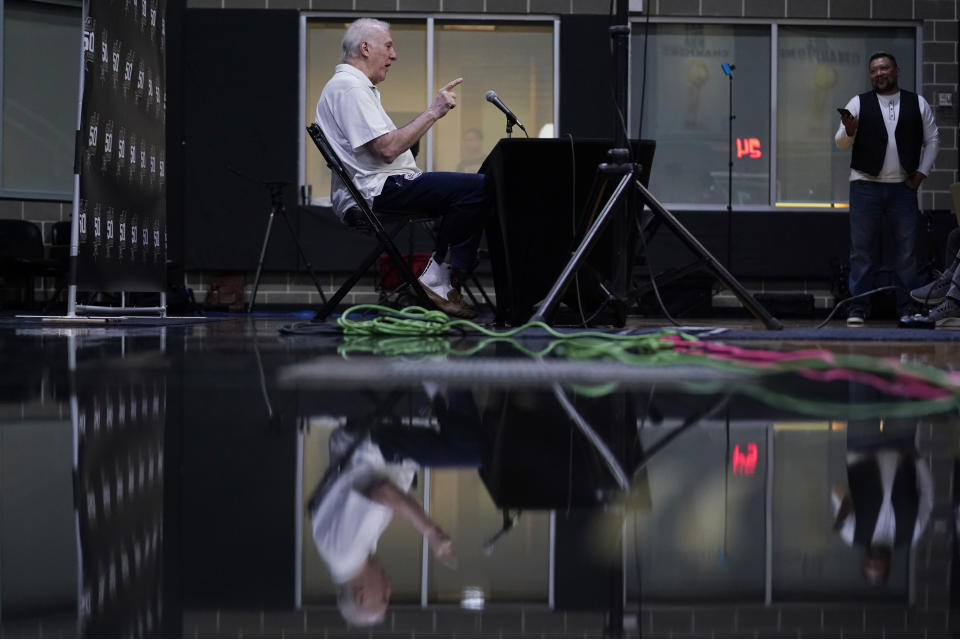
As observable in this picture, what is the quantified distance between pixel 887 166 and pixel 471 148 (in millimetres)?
3032

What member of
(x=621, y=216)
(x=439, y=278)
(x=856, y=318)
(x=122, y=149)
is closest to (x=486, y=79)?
(x=122, y=149)

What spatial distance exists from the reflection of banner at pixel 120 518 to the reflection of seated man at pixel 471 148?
20.4 feet

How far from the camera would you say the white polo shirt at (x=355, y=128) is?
3510 millimetres

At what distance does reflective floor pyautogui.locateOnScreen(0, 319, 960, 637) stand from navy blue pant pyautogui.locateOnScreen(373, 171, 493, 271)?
211cm

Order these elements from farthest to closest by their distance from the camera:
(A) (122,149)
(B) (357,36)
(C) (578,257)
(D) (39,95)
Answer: (D) (39,95) → (A) (122,149) → (B) (357,36) → (C) (578,257)

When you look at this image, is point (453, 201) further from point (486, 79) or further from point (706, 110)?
point (706, 110)

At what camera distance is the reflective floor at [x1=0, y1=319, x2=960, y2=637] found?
469 mm

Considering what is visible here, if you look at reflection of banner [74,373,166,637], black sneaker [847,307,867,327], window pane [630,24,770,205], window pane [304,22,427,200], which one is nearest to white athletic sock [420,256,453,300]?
black sneaker [847,307,867,327]

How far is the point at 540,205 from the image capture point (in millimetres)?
3342

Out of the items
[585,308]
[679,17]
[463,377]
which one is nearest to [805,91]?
[679,17]

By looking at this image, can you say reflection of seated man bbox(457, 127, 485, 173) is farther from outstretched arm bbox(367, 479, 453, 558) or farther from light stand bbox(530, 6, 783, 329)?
outstretched arm bbox(367, 479, 453, 558)

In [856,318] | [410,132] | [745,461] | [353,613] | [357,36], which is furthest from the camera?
[856,318]

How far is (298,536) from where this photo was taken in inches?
23.0

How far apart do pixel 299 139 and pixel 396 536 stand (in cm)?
685
